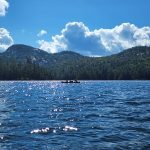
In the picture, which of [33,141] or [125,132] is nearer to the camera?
[33,141]

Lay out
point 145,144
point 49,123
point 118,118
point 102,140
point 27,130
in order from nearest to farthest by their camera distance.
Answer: point 145,144 < point 102,140 < point 27,130 < point 49,123 < point 118,118

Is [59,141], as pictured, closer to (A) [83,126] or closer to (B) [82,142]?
(B) [82,142]

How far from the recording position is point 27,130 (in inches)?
1368

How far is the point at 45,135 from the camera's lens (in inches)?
1271

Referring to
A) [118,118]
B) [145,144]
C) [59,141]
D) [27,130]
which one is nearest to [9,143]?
[59,141]

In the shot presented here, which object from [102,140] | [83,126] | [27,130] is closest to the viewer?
→ [102,140]

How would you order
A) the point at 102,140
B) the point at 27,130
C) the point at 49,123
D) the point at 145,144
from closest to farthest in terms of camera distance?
the point at 145,144
the point at 102,140
the point at 27,130
the point at 49,123

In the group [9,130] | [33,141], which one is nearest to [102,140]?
[33,141]

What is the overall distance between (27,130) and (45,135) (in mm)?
3097

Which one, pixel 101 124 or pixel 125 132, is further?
pixel 101 124

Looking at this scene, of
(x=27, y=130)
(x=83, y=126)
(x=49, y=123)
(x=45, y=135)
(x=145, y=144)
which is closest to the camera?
(x=145, y=144)

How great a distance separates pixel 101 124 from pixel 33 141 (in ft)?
36.0

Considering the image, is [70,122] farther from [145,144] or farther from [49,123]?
[145,144]

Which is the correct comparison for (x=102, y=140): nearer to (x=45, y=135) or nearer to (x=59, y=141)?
(x=59, y=141)
